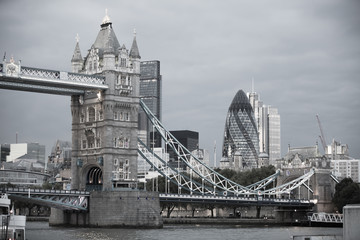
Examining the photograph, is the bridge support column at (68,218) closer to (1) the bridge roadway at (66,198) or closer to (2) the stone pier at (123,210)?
(2) the stone pier at (123,210)

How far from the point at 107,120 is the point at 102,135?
106 inches

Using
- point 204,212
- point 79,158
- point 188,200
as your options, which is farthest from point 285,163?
point 79,158

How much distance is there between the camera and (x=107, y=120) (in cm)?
11200

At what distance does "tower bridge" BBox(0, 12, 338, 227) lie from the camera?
346ft

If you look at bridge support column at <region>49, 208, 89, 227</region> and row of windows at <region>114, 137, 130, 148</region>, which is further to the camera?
row of windows at <region>114, 137, 130, 148</region>

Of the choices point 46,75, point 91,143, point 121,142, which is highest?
point 46,75

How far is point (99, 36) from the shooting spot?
11906 centimetres

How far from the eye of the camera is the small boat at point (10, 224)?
63.0 meters

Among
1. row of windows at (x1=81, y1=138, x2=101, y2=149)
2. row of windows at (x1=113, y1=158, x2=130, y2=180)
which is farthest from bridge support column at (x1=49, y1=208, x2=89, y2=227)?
row of windows at (x1=81, y1=138, x2=101, y2=149)

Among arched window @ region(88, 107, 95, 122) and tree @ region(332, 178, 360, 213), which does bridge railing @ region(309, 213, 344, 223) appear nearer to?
tree @ region(332, 178, 360, 213)

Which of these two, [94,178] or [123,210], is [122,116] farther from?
[123,210]

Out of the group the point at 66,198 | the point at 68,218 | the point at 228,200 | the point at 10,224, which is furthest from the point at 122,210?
the point at 10,224

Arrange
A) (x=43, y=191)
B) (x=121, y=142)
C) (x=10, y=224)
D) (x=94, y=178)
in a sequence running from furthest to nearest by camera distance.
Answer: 1. (x=94, y=178)
2. (x=121, y=142)
3. (x=43, y=191)
4. (x=10, y=224)

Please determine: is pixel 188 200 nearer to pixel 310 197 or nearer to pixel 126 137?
pixel 126 137
